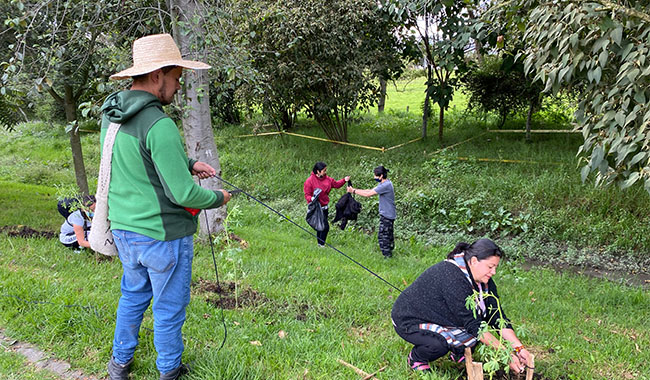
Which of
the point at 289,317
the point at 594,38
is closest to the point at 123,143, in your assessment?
the point at 289,317

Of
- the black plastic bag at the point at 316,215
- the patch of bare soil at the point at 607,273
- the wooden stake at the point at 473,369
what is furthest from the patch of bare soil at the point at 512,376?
the black plastic bag at the point at 316,215

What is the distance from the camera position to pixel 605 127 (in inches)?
161

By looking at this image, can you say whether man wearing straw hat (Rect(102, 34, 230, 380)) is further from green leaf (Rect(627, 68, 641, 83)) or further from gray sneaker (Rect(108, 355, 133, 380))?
green leaf (Rect(627, 68, 641, 83))

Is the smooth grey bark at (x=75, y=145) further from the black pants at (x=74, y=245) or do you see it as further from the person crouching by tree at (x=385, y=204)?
the person crouching by tree at (x=385, y=204)

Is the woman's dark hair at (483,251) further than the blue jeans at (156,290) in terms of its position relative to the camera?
Yes

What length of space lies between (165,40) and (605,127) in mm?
3566

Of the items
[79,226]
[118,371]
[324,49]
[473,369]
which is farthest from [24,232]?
[324,49]

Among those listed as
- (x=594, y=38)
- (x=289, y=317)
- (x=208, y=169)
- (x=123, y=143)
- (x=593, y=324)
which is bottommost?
(x=593, y=324)

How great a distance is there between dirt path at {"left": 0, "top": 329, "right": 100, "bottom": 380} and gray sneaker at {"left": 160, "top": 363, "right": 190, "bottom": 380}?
0.62 m

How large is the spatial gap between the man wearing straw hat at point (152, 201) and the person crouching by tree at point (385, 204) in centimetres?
394

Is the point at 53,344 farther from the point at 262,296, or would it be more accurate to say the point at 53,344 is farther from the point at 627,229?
the point at 627,229

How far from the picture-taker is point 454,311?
3.43 m

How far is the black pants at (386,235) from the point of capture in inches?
280

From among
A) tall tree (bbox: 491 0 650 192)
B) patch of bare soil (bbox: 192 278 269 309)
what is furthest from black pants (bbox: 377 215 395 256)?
tall tree (bbox: 491 0 650 192)
